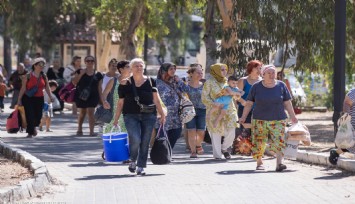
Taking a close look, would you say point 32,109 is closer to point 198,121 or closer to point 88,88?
point 88,88

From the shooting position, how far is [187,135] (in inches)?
780

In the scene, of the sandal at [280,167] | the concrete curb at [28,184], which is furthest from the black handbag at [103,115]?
the sandal at [280,167]

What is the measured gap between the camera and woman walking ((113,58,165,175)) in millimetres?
15250

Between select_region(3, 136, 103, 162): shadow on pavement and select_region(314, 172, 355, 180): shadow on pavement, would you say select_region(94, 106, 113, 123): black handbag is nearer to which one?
select_region(3, 136, 103, 162): shadow on pavement

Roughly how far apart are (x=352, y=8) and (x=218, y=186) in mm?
15351

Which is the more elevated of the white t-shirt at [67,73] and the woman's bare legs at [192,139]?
the white t-shirt at [67,73]

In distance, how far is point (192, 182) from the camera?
14258 mm

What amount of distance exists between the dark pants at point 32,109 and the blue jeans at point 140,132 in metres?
8.32

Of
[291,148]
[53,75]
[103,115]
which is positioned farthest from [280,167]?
[53,75]

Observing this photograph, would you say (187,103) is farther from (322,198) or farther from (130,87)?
(322,198)

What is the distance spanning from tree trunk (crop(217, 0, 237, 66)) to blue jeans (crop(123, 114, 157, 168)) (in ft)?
28.5

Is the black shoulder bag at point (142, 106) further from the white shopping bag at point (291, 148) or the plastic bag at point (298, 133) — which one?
the white shopping bag at point (291, 148)

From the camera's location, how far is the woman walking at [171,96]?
699 inches

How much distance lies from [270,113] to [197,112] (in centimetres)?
369
